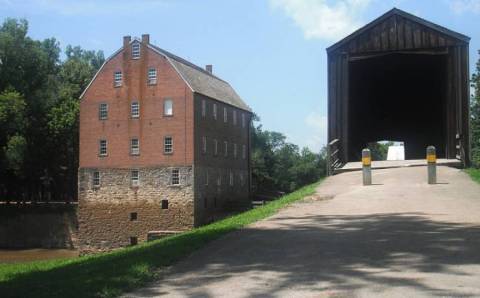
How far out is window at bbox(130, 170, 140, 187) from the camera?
5253 centimetres

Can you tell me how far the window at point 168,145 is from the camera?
51.4 meters

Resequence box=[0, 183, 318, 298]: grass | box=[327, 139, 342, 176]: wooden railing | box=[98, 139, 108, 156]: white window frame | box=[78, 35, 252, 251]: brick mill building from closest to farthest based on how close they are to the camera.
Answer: box=[0, 183, 318, 298]: grass
box=[327, 139, 342, 176]: wooden railing
box=[78, 35, 252, 251]: brick mill building
box=[98, 139, 108, 156]: white window frame

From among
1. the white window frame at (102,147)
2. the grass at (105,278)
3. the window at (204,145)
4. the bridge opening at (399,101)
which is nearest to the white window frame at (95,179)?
the white window frame at (102,147)

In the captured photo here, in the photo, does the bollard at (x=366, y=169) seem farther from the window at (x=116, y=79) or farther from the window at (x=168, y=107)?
the window at (x=116, y=79)

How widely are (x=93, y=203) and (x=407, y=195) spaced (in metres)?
42.1

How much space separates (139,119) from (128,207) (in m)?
7.51

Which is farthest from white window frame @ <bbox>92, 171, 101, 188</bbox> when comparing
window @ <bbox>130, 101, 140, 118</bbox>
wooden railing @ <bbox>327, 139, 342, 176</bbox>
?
wooden railing @ <bbox>327, 139, 342, 176</bbox>

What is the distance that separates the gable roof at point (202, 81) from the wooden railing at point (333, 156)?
27.3 meters

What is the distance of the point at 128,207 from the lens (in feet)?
173

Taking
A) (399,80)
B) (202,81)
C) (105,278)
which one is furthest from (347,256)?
(202,81)

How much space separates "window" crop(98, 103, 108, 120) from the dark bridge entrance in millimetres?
26654

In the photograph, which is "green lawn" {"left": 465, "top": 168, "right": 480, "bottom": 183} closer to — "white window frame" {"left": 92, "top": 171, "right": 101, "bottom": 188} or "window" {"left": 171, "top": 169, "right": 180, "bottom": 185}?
"window" {"left": 171, "top": 169, "right": 180, "bottom": 185}

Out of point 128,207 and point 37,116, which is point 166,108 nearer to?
point 128,207

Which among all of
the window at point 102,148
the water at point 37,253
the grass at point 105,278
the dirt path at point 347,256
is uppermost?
the window at point 102,148
